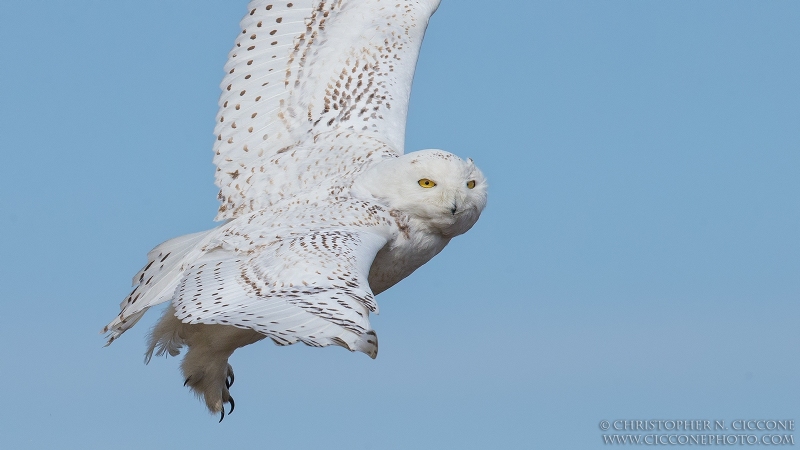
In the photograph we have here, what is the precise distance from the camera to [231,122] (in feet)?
41.3

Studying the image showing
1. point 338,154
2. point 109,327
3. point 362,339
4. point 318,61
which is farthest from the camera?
point 318,61

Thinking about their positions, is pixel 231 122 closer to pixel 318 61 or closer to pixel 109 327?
pixel 318 61

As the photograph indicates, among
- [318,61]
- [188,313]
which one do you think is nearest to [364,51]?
[318,61]

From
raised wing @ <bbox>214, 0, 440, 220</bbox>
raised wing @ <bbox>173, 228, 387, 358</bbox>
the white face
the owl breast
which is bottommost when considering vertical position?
raised wing @ <bbox>173, 228, 387, 358</bbox>

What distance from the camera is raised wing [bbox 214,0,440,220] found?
39.2ft

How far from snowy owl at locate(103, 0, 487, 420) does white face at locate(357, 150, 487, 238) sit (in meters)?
0.01

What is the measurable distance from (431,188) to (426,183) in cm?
6

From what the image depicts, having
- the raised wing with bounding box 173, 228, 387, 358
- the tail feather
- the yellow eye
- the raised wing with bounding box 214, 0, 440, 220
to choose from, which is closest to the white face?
the yellow eye

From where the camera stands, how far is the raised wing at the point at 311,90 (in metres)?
11.9

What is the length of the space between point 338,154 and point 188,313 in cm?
300

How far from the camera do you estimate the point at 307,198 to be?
438 inches

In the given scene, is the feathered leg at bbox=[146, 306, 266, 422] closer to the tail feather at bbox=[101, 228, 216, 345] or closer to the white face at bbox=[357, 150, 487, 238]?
the tail feather at bbox=[101, 228, 216, 345]

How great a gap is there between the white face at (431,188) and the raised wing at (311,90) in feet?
2.41

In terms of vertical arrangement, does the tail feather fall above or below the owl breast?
below
